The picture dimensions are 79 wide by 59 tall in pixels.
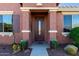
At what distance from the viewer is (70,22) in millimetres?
19047

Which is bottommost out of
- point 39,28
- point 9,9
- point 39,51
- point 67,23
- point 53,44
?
point 39,51

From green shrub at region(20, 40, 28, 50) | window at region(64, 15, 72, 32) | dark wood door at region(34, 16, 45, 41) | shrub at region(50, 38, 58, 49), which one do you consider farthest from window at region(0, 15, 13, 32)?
window at region(64, 15, 72, 32)

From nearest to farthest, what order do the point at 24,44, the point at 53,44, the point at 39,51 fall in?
the point at 39,51, the point at 24,44, the point at 53,44

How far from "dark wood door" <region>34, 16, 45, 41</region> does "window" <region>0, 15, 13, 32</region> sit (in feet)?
9.93

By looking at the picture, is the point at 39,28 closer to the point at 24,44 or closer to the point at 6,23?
the point at 6,23

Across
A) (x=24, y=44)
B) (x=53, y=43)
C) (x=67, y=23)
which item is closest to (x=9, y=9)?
(x=24, y=44)

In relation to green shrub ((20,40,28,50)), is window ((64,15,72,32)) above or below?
above

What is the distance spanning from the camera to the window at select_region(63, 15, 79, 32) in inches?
745

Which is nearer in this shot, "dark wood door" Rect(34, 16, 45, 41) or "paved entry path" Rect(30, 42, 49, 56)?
"paved entry path" Rect(30, 42, 49, 56)

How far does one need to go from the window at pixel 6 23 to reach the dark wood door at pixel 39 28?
9.93 feet

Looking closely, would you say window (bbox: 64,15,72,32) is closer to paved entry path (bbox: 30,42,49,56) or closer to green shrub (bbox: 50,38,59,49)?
green shrub (bbox: 50,38,59,49)

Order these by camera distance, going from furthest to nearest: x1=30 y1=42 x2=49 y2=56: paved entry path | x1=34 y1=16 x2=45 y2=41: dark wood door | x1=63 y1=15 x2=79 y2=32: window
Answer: x1=34 y1=16 x2=45 y2=41: dark wood door → x1=63 y1=15 x2=79 y2=32: window → x1=30 y1=42 x2=49 y2=56: paved entry path

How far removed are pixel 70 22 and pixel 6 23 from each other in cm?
572

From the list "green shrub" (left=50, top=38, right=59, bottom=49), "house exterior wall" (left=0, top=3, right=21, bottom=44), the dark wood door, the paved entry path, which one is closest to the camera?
the paved entry path
